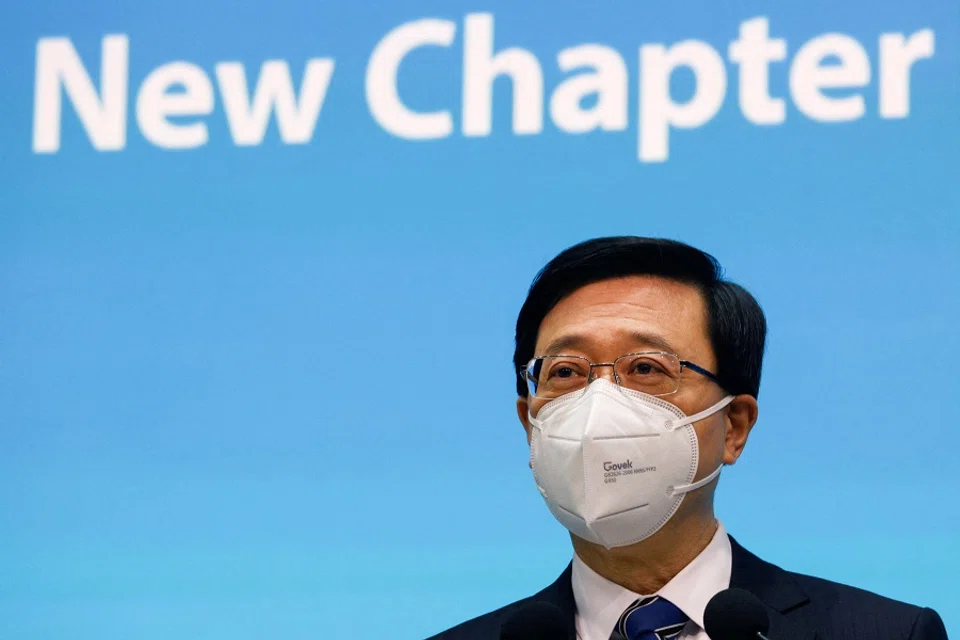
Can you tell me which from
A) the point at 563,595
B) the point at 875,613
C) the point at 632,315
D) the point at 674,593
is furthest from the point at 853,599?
the point at 632,315

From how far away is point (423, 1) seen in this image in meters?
4.30

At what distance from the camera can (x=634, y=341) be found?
276 cm

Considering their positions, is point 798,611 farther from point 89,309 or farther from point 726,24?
point 89,309

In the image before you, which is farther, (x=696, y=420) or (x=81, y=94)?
(x=81, y=94)

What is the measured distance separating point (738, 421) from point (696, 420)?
0.16m

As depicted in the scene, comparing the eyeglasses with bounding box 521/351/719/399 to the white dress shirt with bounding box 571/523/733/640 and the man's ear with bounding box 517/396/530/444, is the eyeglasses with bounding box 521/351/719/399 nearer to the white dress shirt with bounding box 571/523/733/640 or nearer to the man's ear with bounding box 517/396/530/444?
the man's ear with bounding box 517/396/530/444

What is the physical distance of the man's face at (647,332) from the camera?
2762 millimetres

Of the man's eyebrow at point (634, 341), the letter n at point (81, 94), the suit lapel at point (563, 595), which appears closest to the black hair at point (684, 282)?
the man's eyebrow at point (634, 341)

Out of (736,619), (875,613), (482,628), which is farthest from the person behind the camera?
(482,628)

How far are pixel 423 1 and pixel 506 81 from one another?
1.24ft

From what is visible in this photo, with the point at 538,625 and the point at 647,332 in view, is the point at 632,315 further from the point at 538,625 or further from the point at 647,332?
the point at 538,625

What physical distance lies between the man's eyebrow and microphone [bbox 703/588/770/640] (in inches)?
24.4

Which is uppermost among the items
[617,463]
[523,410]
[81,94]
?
[81,94]

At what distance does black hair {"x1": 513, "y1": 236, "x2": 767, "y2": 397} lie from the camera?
9.39 feet
